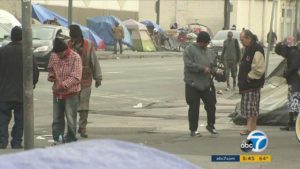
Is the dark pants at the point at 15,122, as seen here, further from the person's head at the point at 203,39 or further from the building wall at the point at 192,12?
the building wall at the point at 192,12

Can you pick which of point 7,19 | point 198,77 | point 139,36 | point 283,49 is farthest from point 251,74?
point 139,36

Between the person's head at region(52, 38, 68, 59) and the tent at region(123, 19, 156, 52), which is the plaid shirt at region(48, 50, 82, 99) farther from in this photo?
the tent at region(123, 19, 156, 52)

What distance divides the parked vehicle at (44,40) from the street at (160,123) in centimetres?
163

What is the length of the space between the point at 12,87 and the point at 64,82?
27.6 inches

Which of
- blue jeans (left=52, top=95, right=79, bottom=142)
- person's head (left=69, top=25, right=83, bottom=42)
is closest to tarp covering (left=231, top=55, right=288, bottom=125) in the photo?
person's head (left=69, top=25, right=83, bottom=42)

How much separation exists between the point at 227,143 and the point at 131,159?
778 cm

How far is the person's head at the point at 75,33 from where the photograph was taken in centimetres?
980

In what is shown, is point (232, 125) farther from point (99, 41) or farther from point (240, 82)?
point (99, 41)

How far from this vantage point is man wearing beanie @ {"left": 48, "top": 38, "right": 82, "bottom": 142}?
916cm

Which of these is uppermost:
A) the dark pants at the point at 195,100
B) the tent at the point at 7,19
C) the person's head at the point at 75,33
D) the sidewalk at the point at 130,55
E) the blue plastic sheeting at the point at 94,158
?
the blue plastic sheeting at the point at 94,158

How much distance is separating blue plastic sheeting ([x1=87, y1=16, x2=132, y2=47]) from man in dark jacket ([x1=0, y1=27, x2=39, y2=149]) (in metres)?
32.3

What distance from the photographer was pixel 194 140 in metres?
10.1

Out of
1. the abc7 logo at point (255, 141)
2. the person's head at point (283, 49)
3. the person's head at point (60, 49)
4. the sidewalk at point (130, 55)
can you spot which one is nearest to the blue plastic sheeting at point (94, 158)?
the abc7 logo at point (255, 141)

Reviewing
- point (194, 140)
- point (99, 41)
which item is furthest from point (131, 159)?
point (99, 41)
